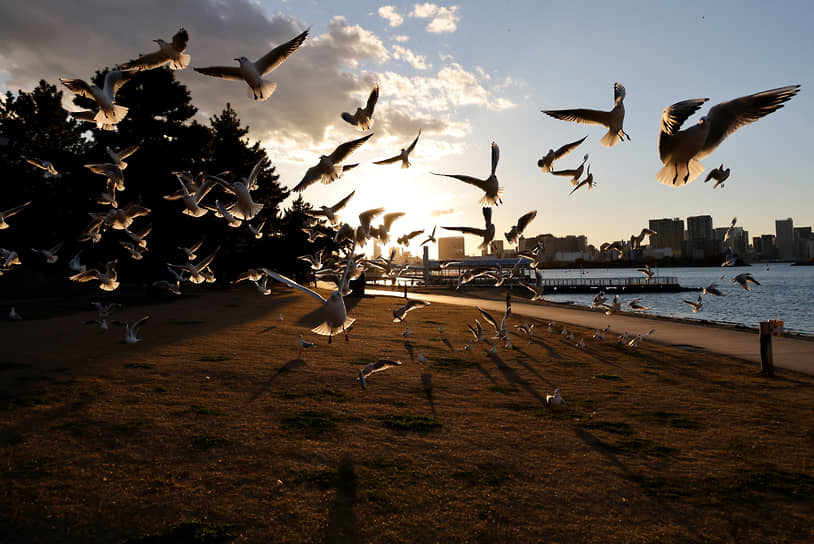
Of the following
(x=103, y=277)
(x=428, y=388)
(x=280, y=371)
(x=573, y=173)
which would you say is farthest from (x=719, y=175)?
(x=103, y=277)

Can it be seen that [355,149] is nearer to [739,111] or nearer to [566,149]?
[566,149]

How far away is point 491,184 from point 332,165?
317cm

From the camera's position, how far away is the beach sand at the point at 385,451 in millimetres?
5086

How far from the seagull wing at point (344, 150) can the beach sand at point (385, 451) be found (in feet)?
16.6

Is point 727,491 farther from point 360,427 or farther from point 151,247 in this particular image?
point 151,247

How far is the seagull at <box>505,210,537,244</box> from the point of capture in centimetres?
1004

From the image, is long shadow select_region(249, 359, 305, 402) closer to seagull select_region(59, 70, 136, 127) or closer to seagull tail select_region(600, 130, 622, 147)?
seagull select_region(59, 70, 136, 127)

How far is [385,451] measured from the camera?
702 cm

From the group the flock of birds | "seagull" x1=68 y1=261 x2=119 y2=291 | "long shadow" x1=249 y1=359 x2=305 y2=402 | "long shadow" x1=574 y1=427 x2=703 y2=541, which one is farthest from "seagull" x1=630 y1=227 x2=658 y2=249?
"seagull" x1=68 y1=261 x2=119 y2=291

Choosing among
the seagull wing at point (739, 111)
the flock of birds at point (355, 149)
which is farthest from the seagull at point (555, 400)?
the seagull wing at point (739, 111)

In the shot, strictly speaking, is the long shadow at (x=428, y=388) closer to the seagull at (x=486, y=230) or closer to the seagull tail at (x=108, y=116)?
the seagull at (x=486, y=230)

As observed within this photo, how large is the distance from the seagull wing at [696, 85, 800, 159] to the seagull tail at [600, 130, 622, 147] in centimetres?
170

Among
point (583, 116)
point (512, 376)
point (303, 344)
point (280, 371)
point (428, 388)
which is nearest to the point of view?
point (583, 116)

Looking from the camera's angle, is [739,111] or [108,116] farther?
[108,116]
